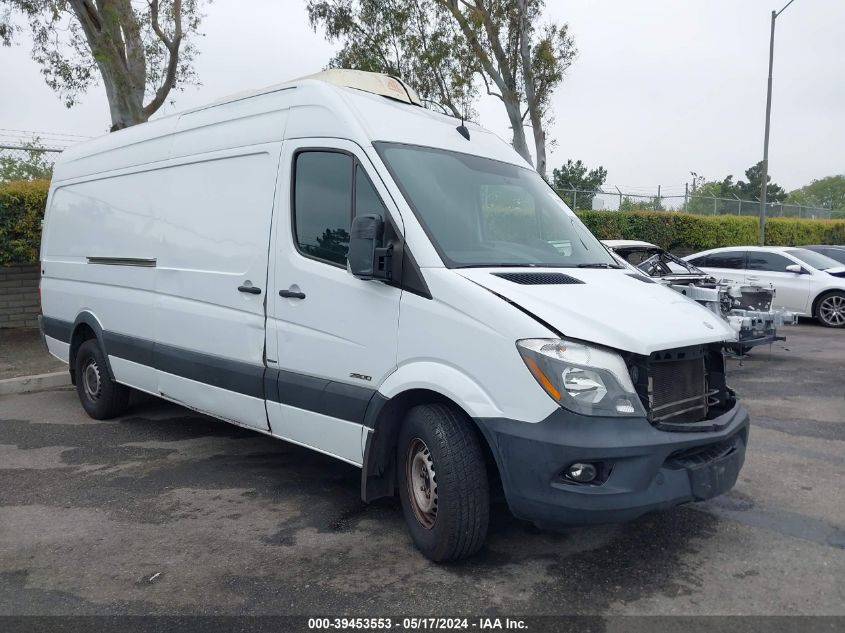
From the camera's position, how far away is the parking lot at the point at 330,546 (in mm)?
3402

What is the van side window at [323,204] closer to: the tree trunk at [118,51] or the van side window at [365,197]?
the van side window at [365,197]

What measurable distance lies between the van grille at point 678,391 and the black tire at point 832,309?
→ 1127 centimetres

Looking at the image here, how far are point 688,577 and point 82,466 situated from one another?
4.27 meters

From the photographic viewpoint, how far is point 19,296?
443 inches

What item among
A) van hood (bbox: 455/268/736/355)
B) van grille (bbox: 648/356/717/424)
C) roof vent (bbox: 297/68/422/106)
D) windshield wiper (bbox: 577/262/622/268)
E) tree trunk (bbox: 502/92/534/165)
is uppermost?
tree trunk (bbox: 502/92/534/165)

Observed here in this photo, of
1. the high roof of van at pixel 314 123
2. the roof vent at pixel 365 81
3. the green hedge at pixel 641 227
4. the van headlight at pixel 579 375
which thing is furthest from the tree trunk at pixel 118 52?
the van headlight at pixel 579 375

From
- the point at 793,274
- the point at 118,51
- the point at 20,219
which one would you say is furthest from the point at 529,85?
the point at 20,219

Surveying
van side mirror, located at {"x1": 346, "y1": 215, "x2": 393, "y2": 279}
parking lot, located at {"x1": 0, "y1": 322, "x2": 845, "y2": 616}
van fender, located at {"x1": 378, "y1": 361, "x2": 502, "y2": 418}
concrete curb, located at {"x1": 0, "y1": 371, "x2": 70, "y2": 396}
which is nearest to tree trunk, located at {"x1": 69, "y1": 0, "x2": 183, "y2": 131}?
concrete curb, located at {"x1": 0, "y1": 371, "x2": 70, "y2": 396}

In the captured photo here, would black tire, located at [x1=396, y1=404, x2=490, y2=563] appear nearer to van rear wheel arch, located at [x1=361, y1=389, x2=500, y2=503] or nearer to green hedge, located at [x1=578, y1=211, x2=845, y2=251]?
van rear wheel arch, located at [x1=361, y1=389, x2=500, y2=503]

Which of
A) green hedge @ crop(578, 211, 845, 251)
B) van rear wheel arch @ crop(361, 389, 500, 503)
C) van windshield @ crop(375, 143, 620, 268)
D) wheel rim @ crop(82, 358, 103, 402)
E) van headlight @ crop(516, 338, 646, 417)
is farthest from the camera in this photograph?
green hedge @ crop(578, 211, 845, 251)

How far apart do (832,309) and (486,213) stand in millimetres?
Result: 11640

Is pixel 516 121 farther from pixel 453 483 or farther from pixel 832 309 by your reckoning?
pixel 453 483

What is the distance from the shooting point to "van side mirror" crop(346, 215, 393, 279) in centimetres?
380

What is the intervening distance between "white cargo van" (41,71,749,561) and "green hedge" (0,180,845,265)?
21.1 inches
